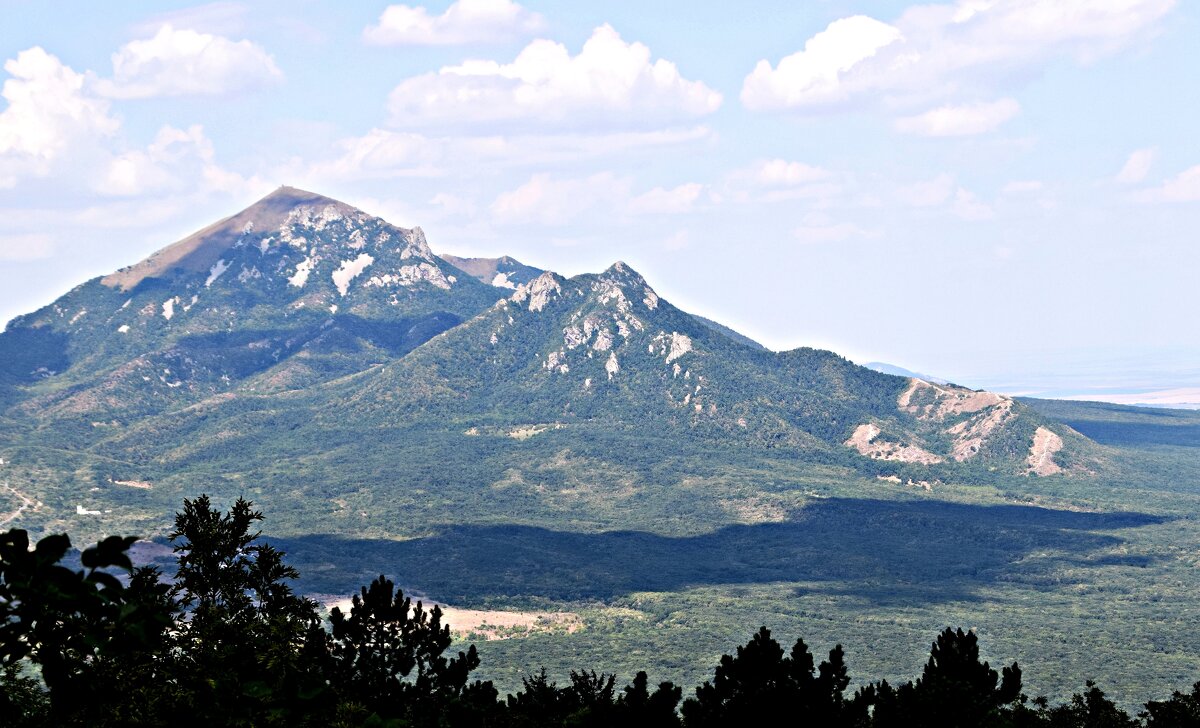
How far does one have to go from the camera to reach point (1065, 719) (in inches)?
3223

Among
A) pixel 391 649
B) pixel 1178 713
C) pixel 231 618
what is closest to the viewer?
pixel 231 618

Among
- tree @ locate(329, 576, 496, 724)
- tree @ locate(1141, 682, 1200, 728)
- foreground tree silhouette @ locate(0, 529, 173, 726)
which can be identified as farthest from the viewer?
tree @ locate(1141, 682, 1200, 728)

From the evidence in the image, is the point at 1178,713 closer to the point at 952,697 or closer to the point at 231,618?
the point at 952,697

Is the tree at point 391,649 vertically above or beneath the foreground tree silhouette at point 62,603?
beneath

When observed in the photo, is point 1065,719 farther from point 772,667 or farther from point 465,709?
point 465,709

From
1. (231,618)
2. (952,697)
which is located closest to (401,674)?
(231,618)

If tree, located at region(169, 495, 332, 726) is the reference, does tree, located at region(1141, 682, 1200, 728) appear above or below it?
below

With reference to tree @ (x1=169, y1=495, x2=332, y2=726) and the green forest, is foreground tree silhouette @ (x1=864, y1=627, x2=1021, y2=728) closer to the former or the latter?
the green forest

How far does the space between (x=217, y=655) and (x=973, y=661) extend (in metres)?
47.0

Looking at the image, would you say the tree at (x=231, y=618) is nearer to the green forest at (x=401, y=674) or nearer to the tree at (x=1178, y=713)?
the green forest at (x=401, y=674)

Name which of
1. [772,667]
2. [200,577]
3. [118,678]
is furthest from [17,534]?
[772,667]

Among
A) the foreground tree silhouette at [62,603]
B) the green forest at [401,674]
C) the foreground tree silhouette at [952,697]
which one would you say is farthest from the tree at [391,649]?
the foreground tree silhouette at [62,603]

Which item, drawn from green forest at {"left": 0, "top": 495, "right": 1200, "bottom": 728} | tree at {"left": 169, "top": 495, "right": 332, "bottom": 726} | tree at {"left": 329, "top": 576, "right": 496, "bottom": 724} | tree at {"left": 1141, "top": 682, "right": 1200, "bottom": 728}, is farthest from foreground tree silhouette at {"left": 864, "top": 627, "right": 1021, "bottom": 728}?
tree at {"left": 169, "top": 495, "right": 332, "bottom": 726}

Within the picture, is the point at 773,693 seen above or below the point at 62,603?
below
